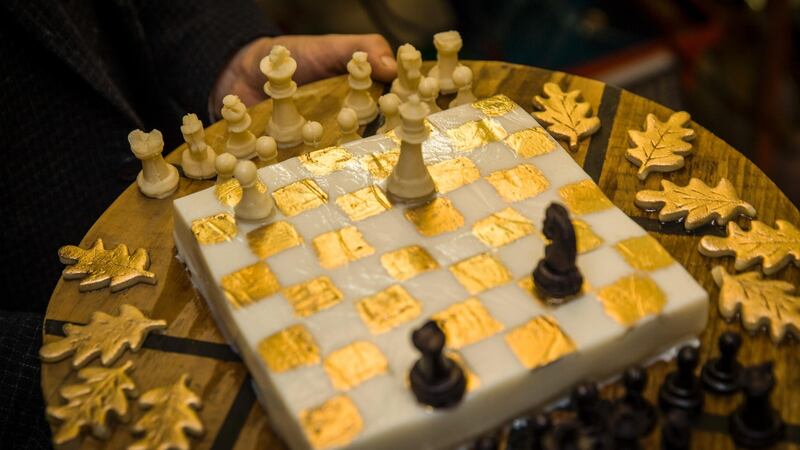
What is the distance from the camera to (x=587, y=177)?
1441 mm

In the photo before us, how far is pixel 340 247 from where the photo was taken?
52.1 inches

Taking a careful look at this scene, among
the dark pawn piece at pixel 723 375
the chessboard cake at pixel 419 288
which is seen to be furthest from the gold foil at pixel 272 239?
the dark pawn piece at pixel 723 375

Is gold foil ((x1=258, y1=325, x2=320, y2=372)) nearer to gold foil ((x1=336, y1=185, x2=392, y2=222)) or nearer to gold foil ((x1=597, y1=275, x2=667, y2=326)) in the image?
gold foil ((x1=336, y1=185, x2=392, y2=222))

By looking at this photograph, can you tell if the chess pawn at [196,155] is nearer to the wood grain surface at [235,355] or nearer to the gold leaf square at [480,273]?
the wood grain surface at [235,355]

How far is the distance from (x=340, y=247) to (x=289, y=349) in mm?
205

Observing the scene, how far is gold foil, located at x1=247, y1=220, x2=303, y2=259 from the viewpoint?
133 centimetres

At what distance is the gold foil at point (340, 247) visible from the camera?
4.28 feet

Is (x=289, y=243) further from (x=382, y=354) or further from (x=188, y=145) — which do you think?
(x=188, y=145)

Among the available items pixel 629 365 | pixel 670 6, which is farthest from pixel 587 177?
pixel 670 6

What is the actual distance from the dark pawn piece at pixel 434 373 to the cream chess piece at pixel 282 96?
0.69 meters

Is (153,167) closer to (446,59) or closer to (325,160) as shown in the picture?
(325,160)

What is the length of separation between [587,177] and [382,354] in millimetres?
503

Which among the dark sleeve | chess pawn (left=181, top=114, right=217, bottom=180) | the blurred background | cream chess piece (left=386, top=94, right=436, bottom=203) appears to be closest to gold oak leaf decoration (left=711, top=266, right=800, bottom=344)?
cream chess piece (left=386, top=94, right=436, bottom=203)

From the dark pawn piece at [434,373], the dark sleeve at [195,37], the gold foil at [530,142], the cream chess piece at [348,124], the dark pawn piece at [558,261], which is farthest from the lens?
the dark sleeve at [195,37]
